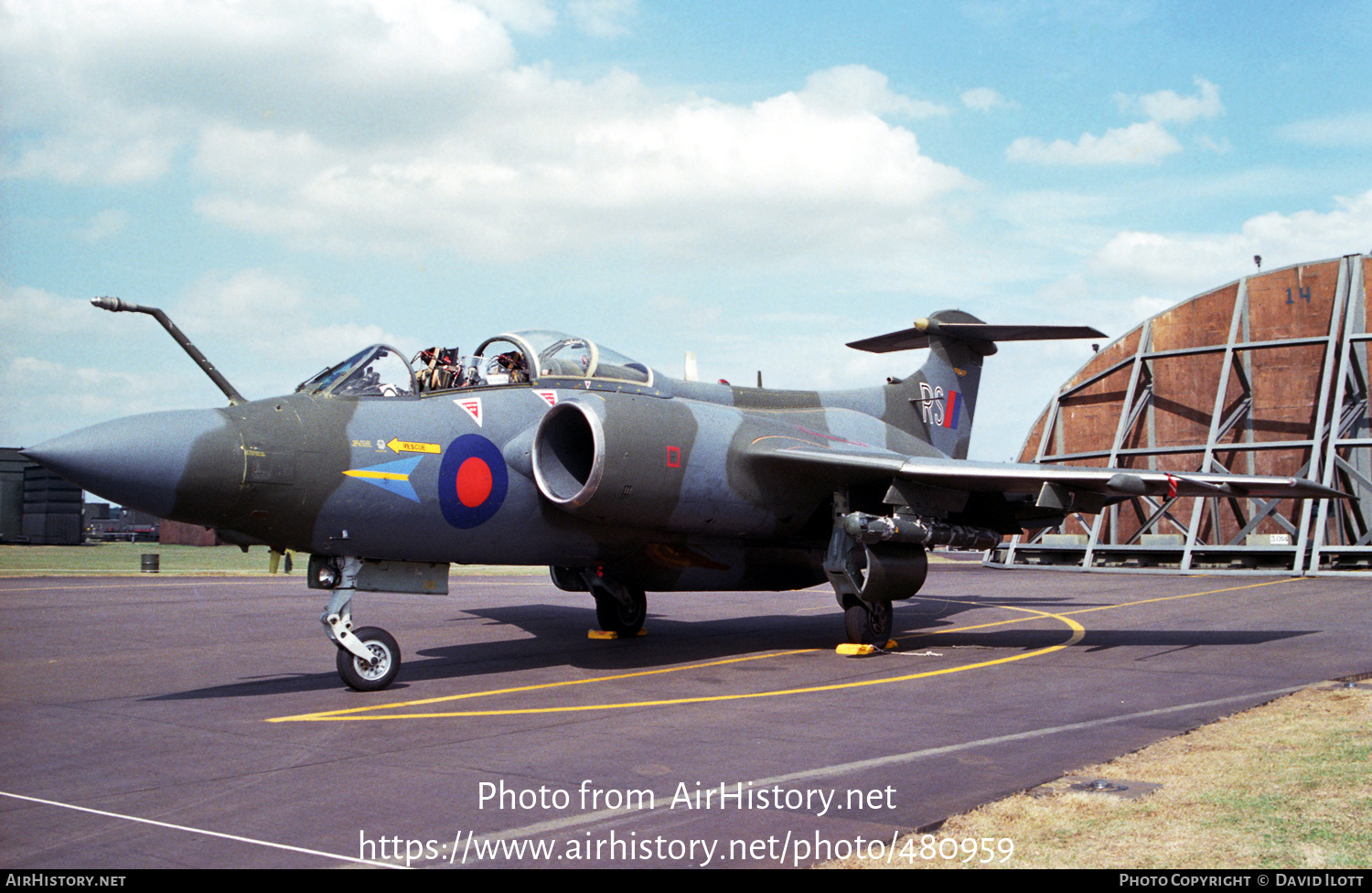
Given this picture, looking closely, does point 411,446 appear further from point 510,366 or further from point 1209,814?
point 1209,814

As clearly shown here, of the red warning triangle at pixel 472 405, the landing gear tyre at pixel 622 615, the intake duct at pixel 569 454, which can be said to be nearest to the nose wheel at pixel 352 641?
the red warning triangle at pixel 472 405

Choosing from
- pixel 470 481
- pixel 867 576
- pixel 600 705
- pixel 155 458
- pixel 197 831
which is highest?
pixel 155 458

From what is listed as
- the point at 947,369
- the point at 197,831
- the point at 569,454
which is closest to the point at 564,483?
the point at 569,454

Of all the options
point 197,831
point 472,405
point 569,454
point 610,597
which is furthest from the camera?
point 610,597

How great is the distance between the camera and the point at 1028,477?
44.8 ft

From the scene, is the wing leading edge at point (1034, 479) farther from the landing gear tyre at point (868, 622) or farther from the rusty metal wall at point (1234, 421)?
the rusty metal wall at point (1234, 421)

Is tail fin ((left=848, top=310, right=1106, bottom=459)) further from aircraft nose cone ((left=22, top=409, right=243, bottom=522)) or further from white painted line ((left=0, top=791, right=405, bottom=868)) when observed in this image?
white painted line ((left=0, top=791, right=405, bottom=868))

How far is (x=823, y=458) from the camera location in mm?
13258

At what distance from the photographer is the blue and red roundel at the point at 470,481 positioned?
441 inches

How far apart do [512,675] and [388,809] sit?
5.84 m

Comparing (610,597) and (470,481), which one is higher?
(470,481)

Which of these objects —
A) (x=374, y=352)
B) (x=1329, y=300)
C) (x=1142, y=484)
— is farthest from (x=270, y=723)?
(x=1329, y=300)

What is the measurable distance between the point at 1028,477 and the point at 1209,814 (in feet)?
27.5

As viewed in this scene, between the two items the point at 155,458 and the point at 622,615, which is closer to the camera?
the point at 155,458
